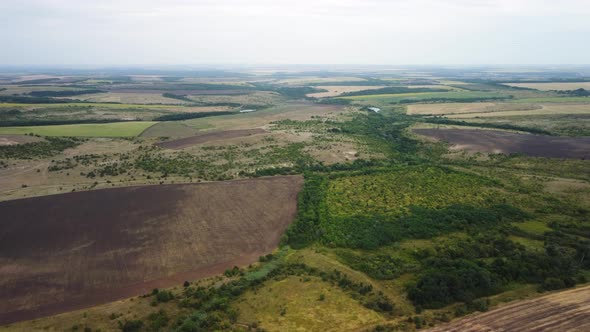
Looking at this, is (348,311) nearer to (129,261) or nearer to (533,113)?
(129,261)

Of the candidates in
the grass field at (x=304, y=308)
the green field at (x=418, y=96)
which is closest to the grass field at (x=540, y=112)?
the green field at (x=418, y=96)

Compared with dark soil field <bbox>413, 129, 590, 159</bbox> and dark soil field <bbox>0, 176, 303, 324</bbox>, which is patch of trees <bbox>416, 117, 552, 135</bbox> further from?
dark soil field <bbox>0, 176, 303, 324</bbox>

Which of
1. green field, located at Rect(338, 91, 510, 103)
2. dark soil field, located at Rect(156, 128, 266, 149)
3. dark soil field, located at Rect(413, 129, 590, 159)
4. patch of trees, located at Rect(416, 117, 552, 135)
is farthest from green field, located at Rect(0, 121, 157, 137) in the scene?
green field, located at Rect(338, 91, 510, 103)

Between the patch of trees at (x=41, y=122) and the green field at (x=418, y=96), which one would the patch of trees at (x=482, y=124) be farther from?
the patch of trees at (x=41, y=122)

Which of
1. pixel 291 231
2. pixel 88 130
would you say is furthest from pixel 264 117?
pixel 291 231

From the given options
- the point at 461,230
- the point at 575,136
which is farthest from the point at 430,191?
the point at 575,136

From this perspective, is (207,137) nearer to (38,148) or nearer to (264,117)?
(264,117)
